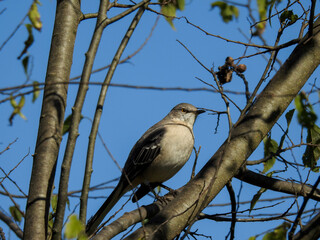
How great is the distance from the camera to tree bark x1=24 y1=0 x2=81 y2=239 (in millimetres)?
3191

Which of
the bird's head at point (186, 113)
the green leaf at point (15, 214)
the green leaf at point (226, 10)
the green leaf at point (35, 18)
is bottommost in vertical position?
the green leaf at point (15, 214)

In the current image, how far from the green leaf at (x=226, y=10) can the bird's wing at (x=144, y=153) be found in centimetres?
246

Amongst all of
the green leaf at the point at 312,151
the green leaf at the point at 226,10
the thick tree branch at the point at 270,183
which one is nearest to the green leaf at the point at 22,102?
the green leaf at the point at 226,10

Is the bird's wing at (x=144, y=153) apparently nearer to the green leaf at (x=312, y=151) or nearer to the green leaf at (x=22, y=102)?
the green leaf at (x=312, y=151)

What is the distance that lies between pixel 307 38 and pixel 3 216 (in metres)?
2.91

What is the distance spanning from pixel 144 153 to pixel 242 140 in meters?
2.25

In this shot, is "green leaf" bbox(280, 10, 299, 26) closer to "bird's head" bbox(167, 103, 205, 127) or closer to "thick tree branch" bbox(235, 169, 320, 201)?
"thick tree branch" bbox(235, 169, 320, 201)

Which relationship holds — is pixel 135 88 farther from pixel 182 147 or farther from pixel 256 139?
pixel 182 147

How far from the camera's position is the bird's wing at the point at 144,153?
18.2ft

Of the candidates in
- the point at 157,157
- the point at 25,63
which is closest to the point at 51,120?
the point at 25,63

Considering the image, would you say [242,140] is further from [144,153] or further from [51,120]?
[144,153]

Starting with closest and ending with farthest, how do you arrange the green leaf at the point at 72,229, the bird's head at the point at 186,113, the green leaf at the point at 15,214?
1. the green leaf at the point at 72,229
2. the green leaf at the point at 15,214
3. the bird's head at the point at 186,113

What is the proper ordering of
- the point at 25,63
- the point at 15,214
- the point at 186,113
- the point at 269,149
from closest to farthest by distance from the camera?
the point at 25,63, the point at 15,214, the point at 269,149, the point at 186,113

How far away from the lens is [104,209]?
493 centimetres
